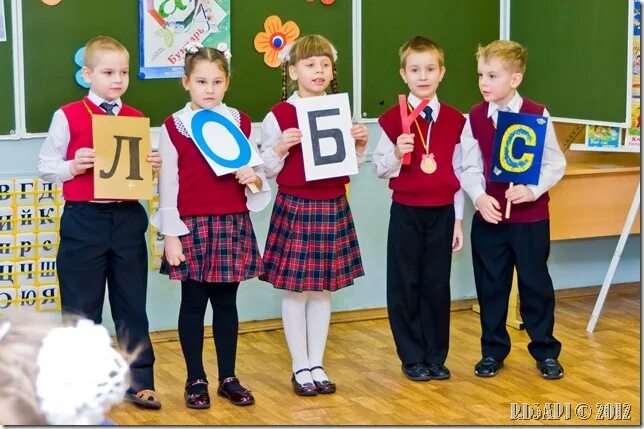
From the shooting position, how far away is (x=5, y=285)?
4109 mm

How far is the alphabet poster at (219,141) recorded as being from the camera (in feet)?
11.3

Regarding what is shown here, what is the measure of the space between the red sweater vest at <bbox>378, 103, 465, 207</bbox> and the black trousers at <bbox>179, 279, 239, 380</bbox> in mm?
666

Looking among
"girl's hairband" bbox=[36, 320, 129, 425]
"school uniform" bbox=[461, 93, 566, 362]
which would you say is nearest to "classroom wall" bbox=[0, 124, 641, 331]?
"school uniform" bbox=[461, 93, 566, 362]

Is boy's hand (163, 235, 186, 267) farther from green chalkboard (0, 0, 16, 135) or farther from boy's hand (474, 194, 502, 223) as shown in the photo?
boy's hand (474, 194, 502, 223)

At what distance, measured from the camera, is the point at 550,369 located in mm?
3924

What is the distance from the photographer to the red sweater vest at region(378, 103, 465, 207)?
3.76 m

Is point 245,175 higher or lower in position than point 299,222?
higher

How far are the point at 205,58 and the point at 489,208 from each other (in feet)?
3.54

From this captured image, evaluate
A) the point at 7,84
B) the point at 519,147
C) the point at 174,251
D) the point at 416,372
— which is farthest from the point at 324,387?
the point at 7,84

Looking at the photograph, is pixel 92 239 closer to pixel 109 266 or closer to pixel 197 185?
pixel 109 266

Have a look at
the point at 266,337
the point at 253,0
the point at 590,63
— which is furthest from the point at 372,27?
the point at 266,337

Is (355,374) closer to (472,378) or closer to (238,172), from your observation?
(472,378)

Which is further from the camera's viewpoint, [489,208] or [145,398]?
[489,208]

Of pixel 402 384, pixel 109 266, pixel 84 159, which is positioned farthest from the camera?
pixel 402 384
